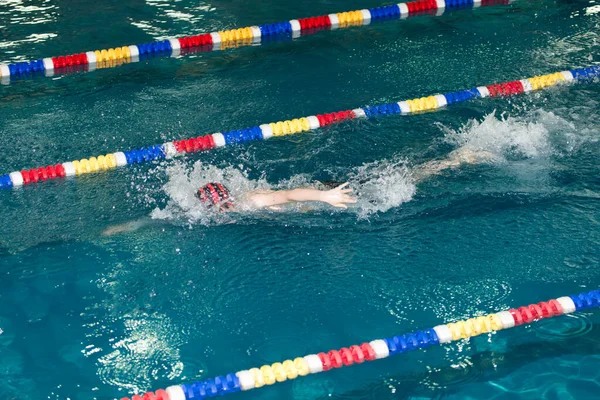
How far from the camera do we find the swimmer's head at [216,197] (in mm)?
4641

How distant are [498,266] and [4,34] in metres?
5.11

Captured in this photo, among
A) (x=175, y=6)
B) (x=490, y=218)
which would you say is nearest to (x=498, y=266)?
(x=490, y=218)

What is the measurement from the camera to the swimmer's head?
464 centimetres

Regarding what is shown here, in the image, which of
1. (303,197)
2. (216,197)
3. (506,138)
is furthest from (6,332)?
(506,138)

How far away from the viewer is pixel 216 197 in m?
4.63

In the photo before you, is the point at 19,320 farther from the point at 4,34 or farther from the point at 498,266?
the point at 4,34

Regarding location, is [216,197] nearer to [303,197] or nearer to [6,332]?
[303,197]

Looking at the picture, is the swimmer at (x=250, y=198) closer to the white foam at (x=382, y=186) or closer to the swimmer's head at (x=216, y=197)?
the swimmer's head at (x=216, y=197)

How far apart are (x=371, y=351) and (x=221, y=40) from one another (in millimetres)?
4148

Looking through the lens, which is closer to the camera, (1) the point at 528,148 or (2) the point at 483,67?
(1) the point at 528,148

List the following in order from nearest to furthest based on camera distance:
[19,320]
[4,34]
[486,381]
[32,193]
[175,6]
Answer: [486,381] → [19,320] → [32,193] → [4,34] → [175,6]

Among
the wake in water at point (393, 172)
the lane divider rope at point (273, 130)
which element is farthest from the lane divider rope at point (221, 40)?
the wake in water at point (393, 172)

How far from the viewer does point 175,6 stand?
7.89 metres

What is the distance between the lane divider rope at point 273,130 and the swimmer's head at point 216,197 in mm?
888
